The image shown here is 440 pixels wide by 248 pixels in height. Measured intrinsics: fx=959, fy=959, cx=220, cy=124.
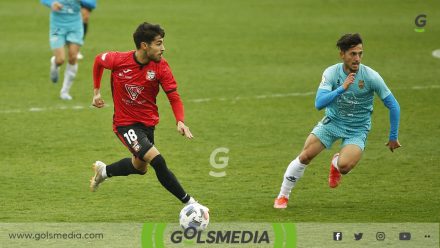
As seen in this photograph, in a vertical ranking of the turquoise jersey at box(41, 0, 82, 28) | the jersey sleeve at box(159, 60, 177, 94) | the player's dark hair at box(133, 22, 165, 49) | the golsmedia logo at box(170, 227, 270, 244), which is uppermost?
the player's dark hair at box(133, 22, 165, 49)

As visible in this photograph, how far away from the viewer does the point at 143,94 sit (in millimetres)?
10445

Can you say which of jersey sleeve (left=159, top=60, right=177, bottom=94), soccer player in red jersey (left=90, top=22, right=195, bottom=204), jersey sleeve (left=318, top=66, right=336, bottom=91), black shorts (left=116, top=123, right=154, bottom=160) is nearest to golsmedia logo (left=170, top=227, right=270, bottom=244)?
soccer player in red jersey (left=90, top=22, right=195, bottom=204)

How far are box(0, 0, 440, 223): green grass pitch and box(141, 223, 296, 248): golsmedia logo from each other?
45 cm

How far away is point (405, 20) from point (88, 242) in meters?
21.2

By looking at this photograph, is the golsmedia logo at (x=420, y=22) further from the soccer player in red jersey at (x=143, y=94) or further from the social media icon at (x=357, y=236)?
the social media icon at (x=357, y=236)

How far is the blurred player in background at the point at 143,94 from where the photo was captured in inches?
400

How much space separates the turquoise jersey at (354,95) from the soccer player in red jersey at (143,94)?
1.73m

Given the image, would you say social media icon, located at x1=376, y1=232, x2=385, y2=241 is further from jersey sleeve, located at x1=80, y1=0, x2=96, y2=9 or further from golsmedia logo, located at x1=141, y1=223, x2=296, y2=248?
jersey sleeve, located at x1=80, y1=0, x2=96, y2=9

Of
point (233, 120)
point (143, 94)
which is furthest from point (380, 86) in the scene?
point (233, 120)

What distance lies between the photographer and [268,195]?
460 inches

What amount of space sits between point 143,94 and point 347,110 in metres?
2.30

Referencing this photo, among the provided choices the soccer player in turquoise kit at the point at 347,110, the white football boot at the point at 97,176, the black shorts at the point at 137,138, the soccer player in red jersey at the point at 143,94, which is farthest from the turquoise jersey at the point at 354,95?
the white football boot at the point at 97,176

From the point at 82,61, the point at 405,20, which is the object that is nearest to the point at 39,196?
the point at 82,61

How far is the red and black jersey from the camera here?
10.3 m
